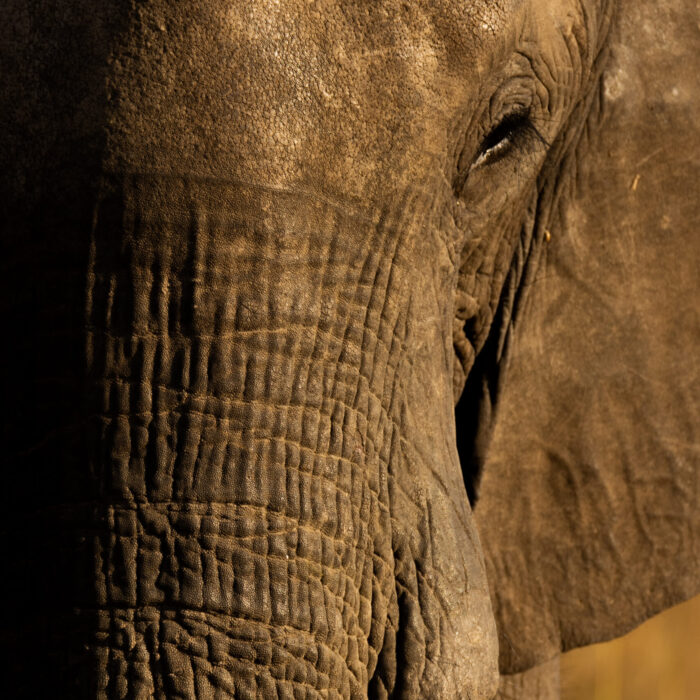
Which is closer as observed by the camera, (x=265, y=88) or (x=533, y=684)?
(x=265, y=88)

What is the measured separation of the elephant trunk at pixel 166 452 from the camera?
3.88 ft

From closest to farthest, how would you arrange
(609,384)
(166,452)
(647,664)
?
1. (166,452)
2. (609,384)
3. (647,664)

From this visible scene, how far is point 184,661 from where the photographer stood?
1.18m

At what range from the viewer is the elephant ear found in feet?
5.47

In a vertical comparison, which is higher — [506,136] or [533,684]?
[506,136]

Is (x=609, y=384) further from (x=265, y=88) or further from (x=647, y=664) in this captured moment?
(x=647, y=664)

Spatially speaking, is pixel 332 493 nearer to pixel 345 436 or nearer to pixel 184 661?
pixel 345 436

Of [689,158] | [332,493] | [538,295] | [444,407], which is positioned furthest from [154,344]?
[689,158]

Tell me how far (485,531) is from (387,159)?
67 centimetres

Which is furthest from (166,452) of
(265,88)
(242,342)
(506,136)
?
(506,136)

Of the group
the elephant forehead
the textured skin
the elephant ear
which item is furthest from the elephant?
the textured skin

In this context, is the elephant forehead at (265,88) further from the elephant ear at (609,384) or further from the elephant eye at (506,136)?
the elephant ear at (609,384)

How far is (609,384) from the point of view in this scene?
1.79m

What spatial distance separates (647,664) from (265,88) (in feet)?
11.4
